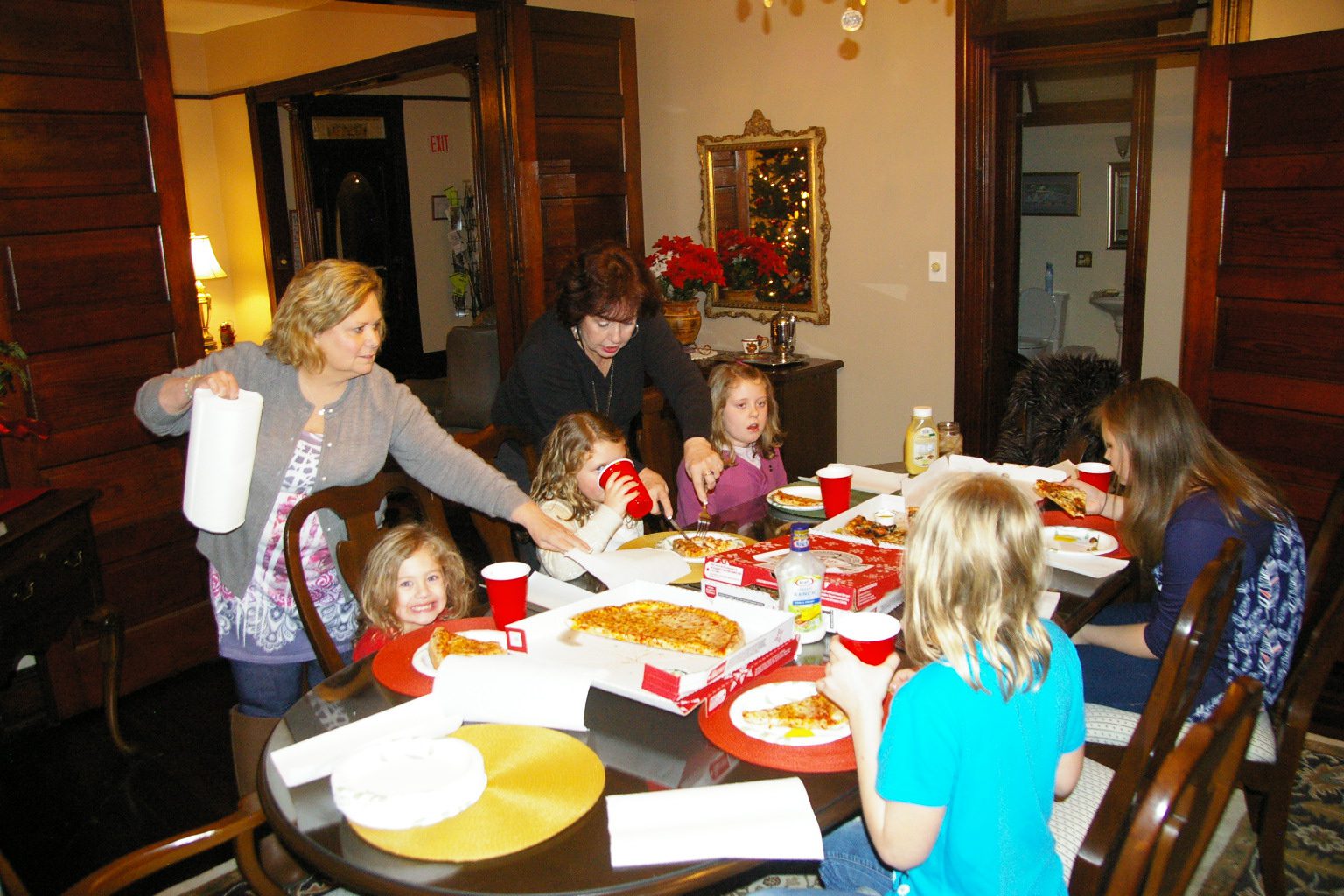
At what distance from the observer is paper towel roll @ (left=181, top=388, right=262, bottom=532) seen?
204 centimetres

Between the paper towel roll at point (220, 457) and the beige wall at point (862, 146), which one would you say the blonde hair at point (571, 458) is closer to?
the paper towel roll at point (220, 457)

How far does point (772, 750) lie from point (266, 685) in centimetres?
131

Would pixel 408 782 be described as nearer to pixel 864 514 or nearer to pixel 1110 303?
pixel 864 514

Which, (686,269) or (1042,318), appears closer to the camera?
(686,269)

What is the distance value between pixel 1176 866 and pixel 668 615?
0.91 meters

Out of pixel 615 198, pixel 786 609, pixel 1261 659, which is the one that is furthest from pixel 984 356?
pixel 786 609

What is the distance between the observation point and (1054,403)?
3742mm

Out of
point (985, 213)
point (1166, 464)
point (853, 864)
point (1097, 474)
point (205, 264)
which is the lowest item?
point (853, 864)

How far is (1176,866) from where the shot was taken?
1.20 meters

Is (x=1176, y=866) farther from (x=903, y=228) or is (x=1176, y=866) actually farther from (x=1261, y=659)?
(x=903, y=228)

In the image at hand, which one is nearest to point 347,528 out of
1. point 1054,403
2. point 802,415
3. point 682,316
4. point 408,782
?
point 408,782

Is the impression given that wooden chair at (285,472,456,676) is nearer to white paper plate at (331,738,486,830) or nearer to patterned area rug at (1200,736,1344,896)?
white paper plate at (331,738,486,830)

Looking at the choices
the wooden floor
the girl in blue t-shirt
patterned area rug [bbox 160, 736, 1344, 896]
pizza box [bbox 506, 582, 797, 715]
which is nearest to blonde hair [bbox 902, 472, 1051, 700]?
the girl in blue t-shirt

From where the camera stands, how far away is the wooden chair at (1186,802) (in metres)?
1.09
